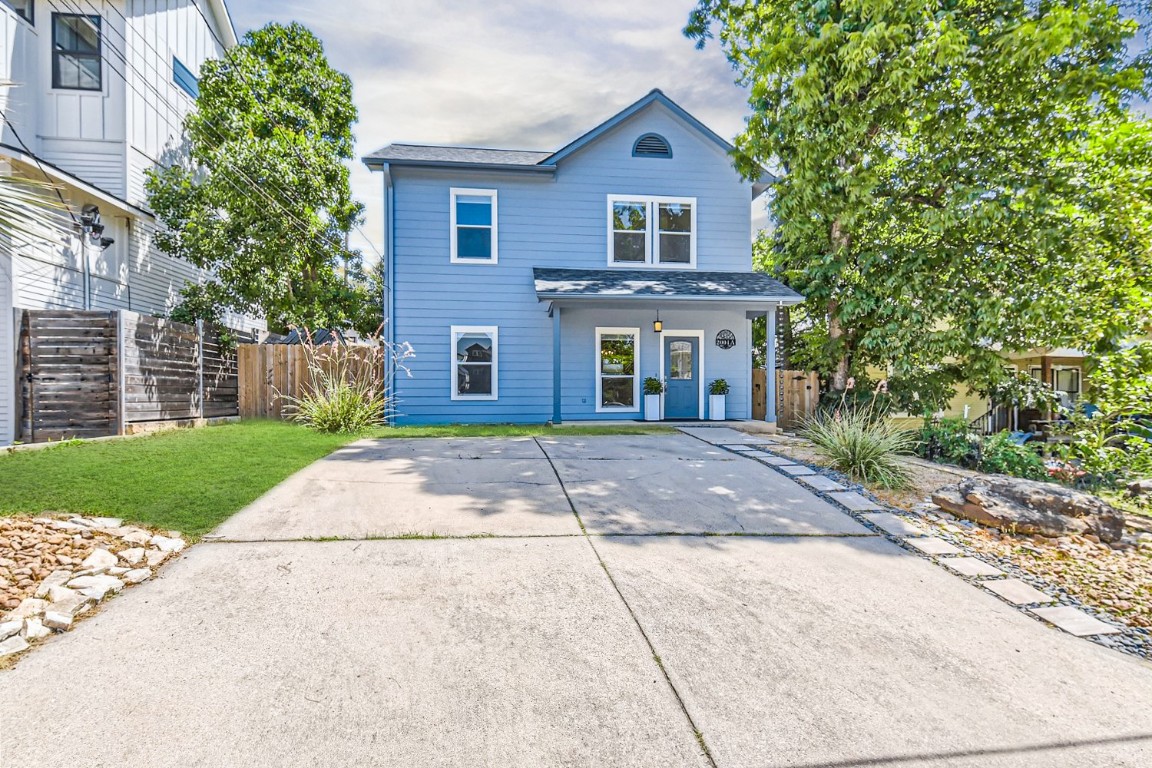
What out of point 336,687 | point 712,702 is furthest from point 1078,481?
point 336,687

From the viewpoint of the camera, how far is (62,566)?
129 inches

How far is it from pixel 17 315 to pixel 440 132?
9.08m

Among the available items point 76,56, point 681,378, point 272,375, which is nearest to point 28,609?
point 272,375

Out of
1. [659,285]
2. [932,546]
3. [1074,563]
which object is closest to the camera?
[1074,563]

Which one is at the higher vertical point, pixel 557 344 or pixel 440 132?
pixel 440 132

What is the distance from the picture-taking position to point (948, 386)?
35.5ft

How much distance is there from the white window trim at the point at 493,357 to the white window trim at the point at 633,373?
2147mm

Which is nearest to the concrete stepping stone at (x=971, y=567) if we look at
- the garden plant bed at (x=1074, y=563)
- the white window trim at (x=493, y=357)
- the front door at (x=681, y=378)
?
the garden plant bed at (x=1074, y=563)

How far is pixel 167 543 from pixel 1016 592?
18.6ft

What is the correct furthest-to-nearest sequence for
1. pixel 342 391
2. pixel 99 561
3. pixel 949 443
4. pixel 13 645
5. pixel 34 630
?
1. pixel 342 391
2. pixel 949 443
3. pixel 99 561
4. pixel 34 630
5. pixel 13 645

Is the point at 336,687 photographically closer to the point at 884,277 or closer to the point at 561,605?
the point at 561,605

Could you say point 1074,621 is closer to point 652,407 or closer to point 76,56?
point 652,407

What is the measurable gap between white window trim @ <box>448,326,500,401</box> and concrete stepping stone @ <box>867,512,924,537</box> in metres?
8.21

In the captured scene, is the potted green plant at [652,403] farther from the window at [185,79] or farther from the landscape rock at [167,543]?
the window at [185,79]
